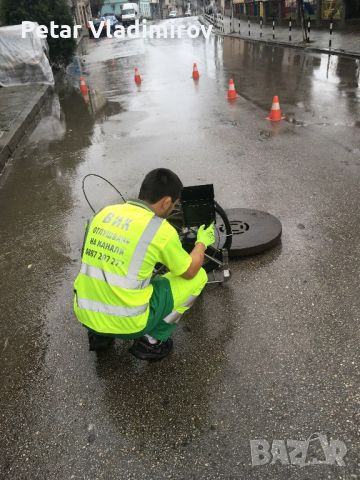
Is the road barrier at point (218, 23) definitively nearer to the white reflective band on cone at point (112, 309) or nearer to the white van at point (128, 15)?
the white van at point (128, 15)

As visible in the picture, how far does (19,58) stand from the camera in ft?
45.8

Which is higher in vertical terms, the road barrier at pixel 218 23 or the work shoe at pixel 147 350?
the road barrier at pixel 218 23

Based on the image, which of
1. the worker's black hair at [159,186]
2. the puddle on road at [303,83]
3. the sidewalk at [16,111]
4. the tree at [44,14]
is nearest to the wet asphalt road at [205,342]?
the worker's black hair at [159,186]

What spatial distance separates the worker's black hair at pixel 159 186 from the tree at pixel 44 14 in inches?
687

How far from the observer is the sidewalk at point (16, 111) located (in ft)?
26.5

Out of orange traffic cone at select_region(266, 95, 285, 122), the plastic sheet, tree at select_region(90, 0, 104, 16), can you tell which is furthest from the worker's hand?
tree at select_region(90, 0, 104, 16)

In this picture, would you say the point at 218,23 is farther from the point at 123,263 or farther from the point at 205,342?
the point at 123,263

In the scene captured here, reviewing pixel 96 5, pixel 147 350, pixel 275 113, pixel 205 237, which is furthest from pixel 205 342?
pixel 96 5

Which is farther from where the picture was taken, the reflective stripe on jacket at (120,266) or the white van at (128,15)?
the white van at (128,15)

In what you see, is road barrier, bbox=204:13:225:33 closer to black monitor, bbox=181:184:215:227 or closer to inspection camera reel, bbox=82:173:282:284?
inspection camera reel, bbox=82:173:282:284

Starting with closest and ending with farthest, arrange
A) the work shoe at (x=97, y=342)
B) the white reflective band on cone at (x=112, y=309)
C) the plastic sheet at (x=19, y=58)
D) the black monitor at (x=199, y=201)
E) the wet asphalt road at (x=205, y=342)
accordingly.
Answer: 1. the wet asphalt road at (x=205, y=342)
2. the white reflective band on cone at (x=112, y=309)
3. the work shoe at (x=97, y=342)
4. the black monitor at (x=199, y=201)
5. the plastic sheet at (x=19, y=58)

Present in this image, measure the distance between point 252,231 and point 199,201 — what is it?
108 centimetres

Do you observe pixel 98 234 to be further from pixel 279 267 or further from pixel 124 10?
pixel 124 10

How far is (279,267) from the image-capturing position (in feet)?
11.9
